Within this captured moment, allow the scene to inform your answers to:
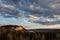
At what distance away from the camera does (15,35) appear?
11617 millimetres

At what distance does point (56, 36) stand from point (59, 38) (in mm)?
234

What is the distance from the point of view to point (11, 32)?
11.6 metres

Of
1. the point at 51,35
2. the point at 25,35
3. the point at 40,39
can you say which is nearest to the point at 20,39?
the point at 25,35

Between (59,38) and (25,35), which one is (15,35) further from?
(59,38)

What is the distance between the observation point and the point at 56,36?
11.4 m

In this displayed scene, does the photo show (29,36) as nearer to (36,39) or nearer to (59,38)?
(36,39)

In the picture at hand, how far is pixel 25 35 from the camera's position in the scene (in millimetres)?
11586

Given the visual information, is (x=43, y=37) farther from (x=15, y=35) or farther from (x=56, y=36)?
(x=15, y=35)

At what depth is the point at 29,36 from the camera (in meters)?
11.6

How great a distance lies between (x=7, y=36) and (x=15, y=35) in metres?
0.54

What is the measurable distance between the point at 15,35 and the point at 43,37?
1878 millimetres

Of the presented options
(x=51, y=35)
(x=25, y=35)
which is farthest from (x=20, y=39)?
(x=51, y=35)

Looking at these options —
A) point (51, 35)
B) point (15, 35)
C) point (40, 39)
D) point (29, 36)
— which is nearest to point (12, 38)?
point (15, 35)

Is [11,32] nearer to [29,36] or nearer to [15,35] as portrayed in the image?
[15,35]
